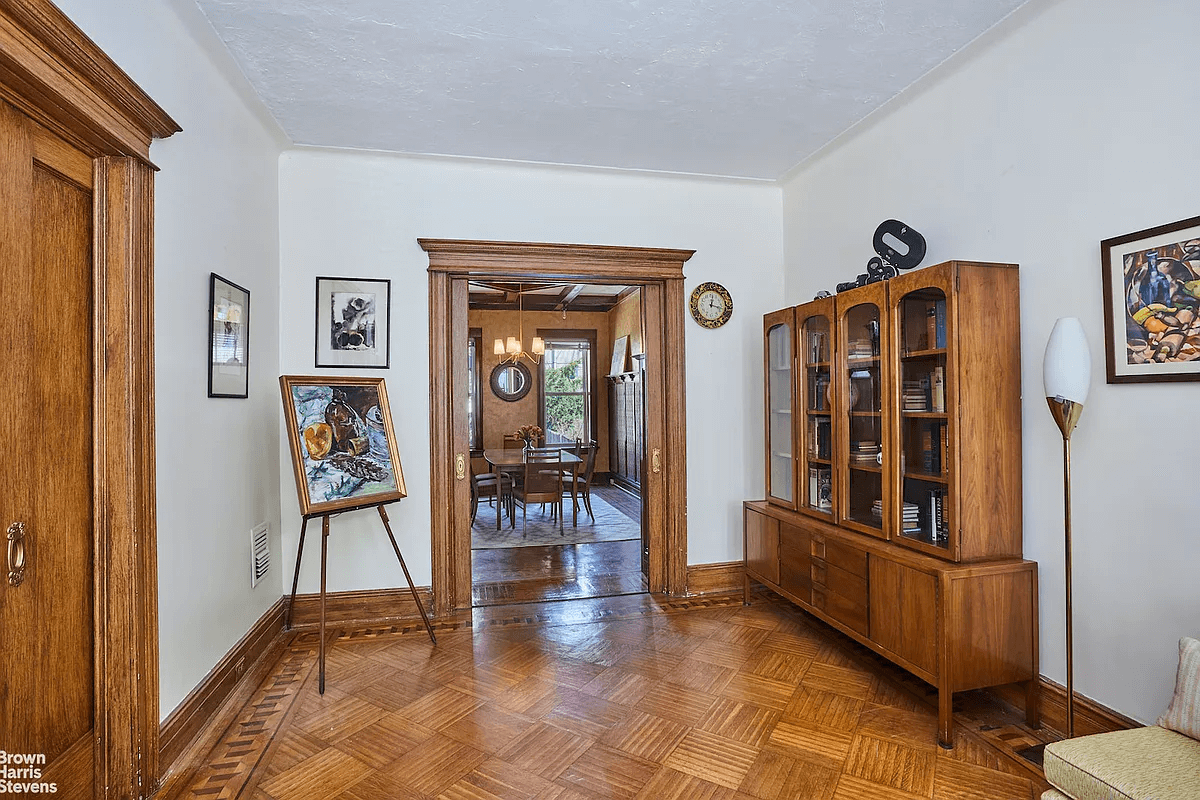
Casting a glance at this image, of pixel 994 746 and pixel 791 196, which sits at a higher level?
pixel 791 196

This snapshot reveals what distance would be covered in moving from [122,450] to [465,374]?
7.50 feet

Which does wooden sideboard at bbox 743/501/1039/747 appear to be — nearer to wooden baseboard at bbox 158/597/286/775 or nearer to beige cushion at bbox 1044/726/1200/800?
beige cushion at bbox 1044/726/1200/800

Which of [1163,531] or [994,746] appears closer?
[1163,531]

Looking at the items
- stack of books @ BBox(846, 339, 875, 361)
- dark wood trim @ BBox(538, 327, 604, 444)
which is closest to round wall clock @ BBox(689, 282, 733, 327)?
stack of books @ BBox(846, 339, 875, 361)

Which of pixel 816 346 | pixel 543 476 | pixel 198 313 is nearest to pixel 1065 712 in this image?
pixel 816 346

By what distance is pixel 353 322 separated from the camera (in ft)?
13.9

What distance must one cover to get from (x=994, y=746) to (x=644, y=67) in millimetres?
3361

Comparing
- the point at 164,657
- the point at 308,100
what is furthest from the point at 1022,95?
the point at 164,657

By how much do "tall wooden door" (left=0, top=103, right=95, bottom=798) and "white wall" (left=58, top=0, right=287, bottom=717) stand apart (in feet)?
1.03

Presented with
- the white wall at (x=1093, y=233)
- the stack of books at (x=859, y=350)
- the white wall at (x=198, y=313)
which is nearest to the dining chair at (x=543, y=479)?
the white wall at (x=198, y=313)

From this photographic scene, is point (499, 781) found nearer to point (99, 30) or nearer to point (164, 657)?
point (164, 657)

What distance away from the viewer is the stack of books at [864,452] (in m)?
3.33

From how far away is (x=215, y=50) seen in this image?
292 cm

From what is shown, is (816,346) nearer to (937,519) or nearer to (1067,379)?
(937,519)
